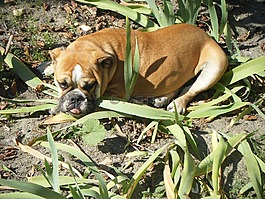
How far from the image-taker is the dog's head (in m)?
4.43

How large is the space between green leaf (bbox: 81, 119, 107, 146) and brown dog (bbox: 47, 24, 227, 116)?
0.18m

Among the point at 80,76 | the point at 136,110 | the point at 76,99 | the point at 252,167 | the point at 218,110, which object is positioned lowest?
the point at 252,167

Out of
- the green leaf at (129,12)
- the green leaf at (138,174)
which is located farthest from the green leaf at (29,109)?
the green leaf at (129,12)

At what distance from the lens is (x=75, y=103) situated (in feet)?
14.5

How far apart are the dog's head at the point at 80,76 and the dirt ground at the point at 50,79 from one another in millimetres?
270

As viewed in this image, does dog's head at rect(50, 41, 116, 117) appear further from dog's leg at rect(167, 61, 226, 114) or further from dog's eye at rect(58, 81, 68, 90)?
dog's leg at rect(167, 61, 226, 114)

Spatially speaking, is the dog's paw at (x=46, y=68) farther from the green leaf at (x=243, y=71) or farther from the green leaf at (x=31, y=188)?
the green leaf at (x=31, y=188)

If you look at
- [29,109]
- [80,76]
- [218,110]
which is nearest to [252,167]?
[218,110]

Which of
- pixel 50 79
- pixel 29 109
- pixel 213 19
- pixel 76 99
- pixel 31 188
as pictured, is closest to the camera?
pixel 31 188

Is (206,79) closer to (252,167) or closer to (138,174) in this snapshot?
(252,167)

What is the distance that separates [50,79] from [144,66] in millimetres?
846

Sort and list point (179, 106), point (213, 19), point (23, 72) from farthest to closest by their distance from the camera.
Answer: point (213, 19) < point (23, 72) < point (179, 106)

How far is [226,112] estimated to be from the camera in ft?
15.4

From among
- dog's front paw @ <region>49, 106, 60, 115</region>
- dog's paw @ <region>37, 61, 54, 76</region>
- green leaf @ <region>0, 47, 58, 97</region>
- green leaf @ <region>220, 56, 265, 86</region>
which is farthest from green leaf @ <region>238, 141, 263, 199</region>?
dog's paw @ <region>37, 61, 54, 76</region>
